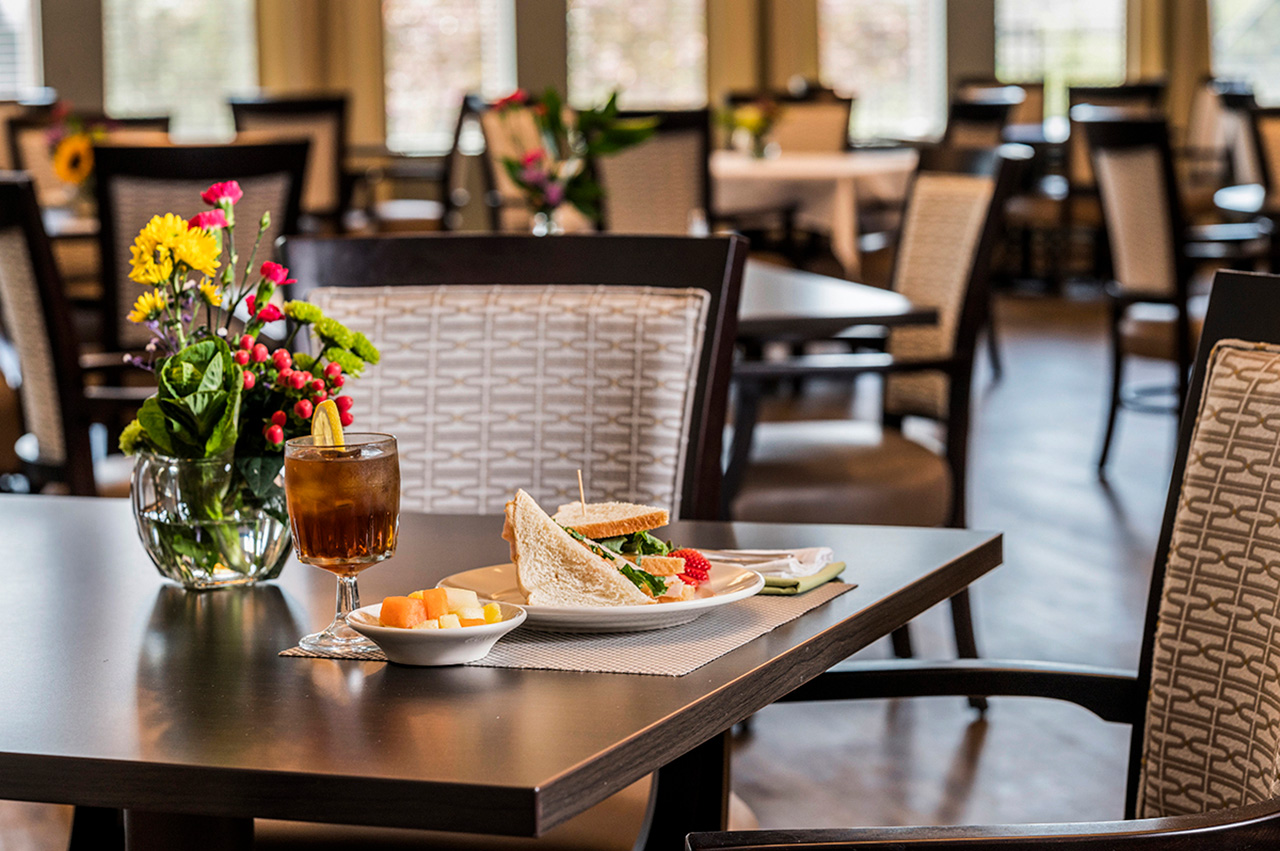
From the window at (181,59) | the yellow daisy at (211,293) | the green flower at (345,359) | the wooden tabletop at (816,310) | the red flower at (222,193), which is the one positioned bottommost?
the wooden tabletop at (816,310)

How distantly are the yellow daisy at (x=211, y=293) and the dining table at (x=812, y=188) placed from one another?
4.79m

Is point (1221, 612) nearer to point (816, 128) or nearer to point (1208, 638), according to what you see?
point (1208, 638)

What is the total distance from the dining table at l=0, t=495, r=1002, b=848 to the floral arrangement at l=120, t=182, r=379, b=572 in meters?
0.07

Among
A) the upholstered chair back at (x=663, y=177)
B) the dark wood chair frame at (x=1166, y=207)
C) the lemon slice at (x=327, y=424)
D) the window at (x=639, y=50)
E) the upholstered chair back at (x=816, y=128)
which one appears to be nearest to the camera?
the lemon slice at (x=327, y=424)

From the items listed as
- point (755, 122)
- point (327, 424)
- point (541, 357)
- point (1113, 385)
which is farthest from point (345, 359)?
point (755, 122)

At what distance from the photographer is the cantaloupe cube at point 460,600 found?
0.89m

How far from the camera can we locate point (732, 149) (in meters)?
8.10

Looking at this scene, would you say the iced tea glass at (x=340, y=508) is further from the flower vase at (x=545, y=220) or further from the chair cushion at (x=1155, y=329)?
the chair cushion at (x=1155, y=329)

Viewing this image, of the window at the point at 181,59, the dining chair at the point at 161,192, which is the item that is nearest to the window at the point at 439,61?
the window at the point at 181,59

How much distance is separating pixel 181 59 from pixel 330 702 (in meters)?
8.69

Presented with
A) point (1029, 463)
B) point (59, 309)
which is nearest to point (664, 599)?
point (59, 309)

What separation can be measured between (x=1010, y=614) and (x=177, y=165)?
1930 mm

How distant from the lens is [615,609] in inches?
35.8

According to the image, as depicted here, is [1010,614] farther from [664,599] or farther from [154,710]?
[154,710]
